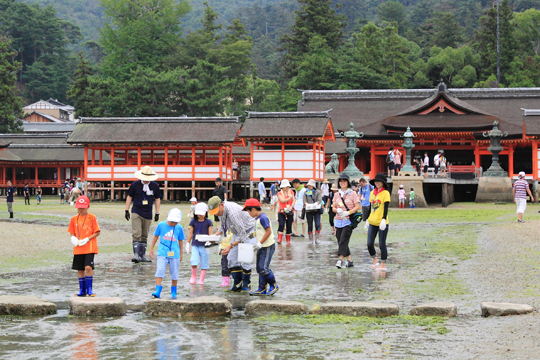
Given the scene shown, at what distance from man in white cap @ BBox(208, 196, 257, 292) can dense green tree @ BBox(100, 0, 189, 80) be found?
6216 cm

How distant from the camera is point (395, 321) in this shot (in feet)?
26.7

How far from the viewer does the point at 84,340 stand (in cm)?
725

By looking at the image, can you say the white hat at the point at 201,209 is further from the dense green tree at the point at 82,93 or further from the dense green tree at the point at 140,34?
the dense green tree at the point at 140,34

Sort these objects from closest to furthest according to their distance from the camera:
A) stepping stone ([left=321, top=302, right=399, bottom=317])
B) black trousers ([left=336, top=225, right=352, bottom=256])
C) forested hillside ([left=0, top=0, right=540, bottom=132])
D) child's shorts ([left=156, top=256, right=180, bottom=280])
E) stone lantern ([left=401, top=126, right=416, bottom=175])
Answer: stepping stone ([left=321, top=302, right=399, bottom=317]), child's shorts ([left=156, top=256, right=180, bottom=280]), black trousers ([left=336, top=225, right=352, bottom=256]), stone lantern ([left=401, top=126, right=416, bottom=175]), forested hillside ([left=0, top=0, right=540, bottom=132])

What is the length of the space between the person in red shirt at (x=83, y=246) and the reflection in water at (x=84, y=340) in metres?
1.60

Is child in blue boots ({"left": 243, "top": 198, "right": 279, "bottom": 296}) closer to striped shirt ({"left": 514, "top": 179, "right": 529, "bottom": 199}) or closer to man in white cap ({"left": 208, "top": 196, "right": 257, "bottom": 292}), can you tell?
man in white cap ({"left": 208, "top": 196, "right": 257, "bottom": 292})

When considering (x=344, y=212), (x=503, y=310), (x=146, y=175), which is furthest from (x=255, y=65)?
(x=503, y=310)

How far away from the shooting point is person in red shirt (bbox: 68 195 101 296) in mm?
9641

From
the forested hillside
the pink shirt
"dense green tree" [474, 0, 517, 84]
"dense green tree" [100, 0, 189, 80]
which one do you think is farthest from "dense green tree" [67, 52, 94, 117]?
the pink shirt

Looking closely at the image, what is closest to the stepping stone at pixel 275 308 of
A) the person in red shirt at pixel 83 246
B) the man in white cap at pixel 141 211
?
the person in red shirt at pixel 83 246

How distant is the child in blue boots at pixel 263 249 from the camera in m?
9.98

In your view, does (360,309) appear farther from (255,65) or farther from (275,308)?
(255,65)

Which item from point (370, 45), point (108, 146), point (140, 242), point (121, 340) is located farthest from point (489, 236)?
point (370, 45)

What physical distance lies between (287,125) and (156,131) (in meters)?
8.78
